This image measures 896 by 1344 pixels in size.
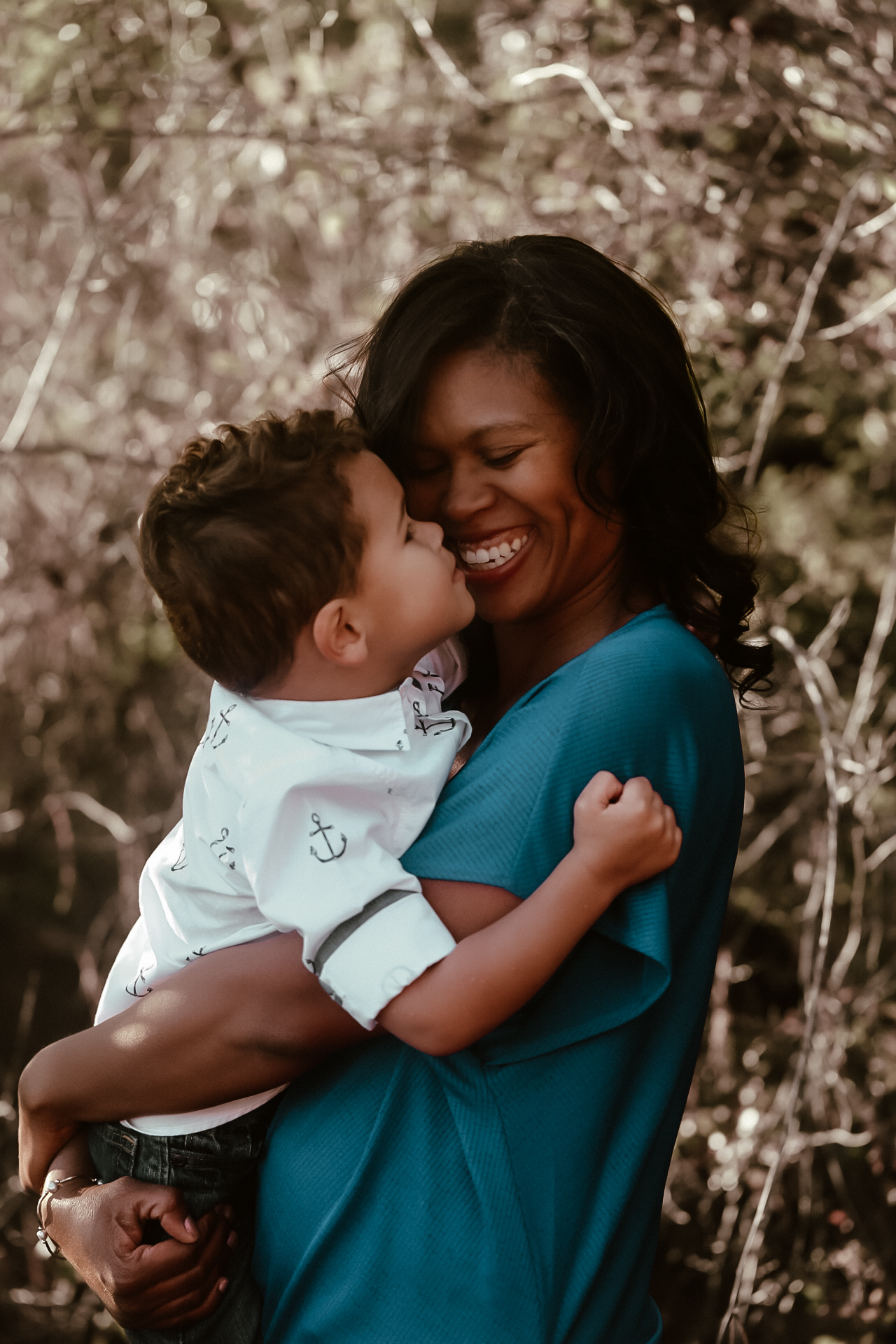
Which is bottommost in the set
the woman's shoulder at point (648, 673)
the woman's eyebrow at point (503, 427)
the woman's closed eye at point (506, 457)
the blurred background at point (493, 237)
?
the blurred background at point (493, 237)

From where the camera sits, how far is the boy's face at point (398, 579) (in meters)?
1.42

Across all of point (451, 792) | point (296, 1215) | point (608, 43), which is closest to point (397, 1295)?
point (296, 1215)

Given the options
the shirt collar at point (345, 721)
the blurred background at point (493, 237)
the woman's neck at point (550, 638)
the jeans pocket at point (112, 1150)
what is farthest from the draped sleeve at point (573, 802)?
the blurred background at point (493, 237)

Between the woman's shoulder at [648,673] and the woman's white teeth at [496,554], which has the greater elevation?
the woman's shoulder at [648,673]

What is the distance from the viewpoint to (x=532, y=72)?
2.72m

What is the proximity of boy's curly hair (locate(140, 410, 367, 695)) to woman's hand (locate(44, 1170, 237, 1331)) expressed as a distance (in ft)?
2.11

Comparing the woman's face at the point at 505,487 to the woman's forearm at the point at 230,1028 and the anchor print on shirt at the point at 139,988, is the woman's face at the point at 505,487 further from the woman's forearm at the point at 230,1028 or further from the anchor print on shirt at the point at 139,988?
the anchor print on shirt at the point at 139,988

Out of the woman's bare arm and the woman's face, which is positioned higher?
the woman's face

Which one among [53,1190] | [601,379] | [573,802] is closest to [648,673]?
[573,802]

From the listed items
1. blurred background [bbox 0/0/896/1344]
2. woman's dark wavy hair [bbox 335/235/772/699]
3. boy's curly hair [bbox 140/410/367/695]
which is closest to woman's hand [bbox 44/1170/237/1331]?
boy's curly hair [bbox 140/410/367/695]

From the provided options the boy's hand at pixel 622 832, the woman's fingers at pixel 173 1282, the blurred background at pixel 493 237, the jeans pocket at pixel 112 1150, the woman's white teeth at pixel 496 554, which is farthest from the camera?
the blurred background at pixel 493 237

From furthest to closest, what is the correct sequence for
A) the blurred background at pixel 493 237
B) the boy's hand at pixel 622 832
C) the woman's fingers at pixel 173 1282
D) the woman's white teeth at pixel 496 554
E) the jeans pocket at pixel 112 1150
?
1. the blurred background at pixel 493 237
2. the woman's white teeth at pixel 496 554
3. the jeans pocket at pixel 112 1150
4. the woman's fingers at pixel 173 1282
5. the boy's hand at pixel 622 832

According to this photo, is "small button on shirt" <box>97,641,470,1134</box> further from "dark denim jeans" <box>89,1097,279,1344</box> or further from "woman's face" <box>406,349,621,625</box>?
"woman's face" <box>406,349,621,625</box>

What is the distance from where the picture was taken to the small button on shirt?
1.20 meters
